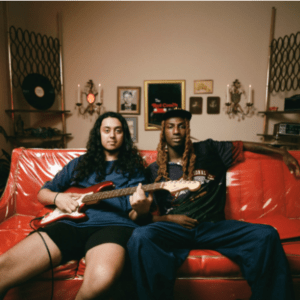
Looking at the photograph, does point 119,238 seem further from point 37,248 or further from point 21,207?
point 21,207

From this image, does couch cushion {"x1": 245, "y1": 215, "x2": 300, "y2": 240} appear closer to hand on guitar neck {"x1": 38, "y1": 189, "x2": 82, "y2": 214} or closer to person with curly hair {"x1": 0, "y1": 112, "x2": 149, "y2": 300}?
person with curly hair {"x1": 0, "y1": 112, "x2": 149, "y2": 300}

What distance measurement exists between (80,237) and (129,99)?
2349mm

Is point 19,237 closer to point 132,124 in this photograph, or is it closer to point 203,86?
point 132,124

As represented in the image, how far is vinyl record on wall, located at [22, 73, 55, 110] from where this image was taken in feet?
8.86

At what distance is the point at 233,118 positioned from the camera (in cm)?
310

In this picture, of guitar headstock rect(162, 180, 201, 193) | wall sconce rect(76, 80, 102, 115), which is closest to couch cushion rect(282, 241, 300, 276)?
guitar headstock rect(162, 180, 201, 193)

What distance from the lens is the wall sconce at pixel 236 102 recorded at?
2.98m

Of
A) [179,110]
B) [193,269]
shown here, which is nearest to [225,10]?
[179,110]

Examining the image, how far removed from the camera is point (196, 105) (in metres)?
3.09

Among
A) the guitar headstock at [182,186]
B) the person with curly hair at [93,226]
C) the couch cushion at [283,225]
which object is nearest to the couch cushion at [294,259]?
the couch cushion at [283,225]

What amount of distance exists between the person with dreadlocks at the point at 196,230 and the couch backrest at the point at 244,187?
101mm

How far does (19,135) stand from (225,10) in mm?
3350

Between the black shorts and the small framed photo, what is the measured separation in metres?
2.41

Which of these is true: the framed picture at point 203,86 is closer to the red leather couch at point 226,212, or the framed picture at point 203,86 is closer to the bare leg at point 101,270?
the red leather couch at point 226,212
